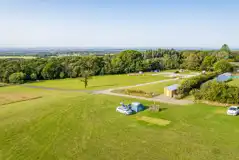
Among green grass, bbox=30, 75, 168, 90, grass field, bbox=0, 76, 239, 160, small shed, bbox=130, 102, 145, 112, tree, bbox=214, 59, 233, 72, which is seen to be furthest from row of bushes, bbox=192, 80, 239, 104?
tree, bbox=214, 59, 233, 72

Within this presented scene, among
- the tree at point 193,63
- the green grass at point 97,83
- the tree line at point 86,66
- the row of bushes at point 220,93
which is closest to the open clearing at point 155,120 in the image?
the row of bushes at point 220,93

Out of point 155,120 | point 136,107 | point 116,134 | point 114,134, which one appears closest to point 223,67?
point 136,107

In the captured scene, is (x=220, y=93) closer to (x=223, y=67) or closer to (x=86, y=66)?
(x=223, y=67)

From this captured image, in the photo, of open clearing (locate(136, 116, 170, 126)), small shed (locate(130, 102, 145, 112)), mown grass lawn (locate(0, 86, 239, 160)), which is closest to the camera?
mown grass lawn (locate(0, 86, 239, 160))

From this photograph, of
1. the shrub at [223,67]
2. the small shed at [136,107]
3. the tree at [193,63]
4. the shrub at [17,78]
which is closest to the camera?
the small shed at [136,107]

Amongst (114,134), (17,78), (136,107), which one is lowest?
(17,78)

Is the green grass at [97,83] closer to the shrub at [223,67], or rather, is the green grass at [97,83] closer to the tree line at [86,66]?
the tree line at [86,66]

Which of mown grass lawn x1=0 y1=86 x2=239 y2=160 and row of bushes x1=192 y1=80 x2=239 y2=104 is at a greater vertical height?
row of bushes x1=192 y1=80 x2=239 y2=104

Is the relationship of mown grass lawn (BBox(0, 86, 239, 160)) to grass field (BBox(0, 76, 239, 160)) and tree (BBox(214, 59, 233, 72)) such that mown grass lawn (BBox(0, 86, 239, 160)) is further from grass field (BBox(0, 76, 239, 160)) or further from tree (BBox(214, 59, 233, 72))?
tree (BBox(214, 59, 233, 72))
